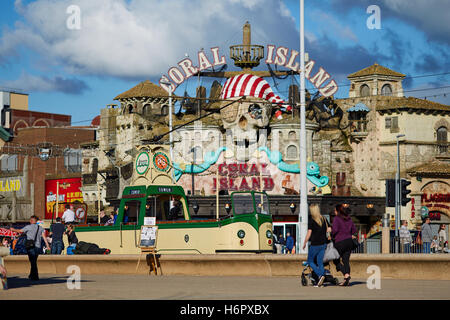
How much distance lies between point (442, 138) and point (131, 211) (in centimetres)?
3900

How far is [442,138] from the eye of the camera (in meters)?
62.8

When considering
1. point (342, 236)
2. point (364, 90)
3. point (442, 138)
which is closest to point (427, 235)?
point (342, 236)

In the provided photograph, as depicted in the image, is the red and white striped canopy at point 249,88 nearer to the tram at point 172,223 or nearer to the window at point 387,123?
the window at point 387,123

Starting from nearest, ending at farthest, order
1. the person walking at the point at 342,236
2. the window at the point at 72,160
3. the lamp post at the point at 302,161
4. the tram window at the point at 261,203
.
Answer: the person walking at the point at 342,236 < the tram window at the point at 261,203 < the lamp post at the point at 302,161 < the window at the point at 72,160

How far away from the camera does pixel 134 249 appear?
95.5 ft

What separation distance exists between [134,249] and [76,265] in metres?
2.58

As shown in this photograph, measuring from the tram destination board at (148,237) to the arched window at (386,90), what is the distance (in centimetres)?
4267

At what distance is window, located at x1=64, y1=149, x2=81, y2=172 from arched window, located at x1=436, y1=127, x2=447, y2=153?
123ft

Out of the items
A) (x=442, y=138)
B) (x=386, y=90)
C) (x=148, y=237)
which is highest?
(x=386, y=90)

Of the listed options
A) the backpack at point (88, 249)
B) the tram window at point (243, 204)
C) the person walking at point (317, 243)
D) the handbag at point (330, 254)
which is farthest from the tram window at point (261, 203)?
the handbag at point (330, 254)

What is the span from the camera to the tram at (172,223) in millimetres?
27609

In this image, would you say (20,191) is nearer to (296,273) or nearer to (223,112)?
(223,112)

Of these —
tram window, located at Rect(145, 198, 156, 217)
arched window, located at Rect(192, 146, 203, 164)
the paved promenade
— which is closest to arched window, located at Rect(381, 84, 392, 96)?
arched window, located at Rect(192, 146, 203, 164)

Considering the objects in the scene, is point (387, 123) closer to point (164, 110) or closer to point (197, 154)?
point (197, 154)
